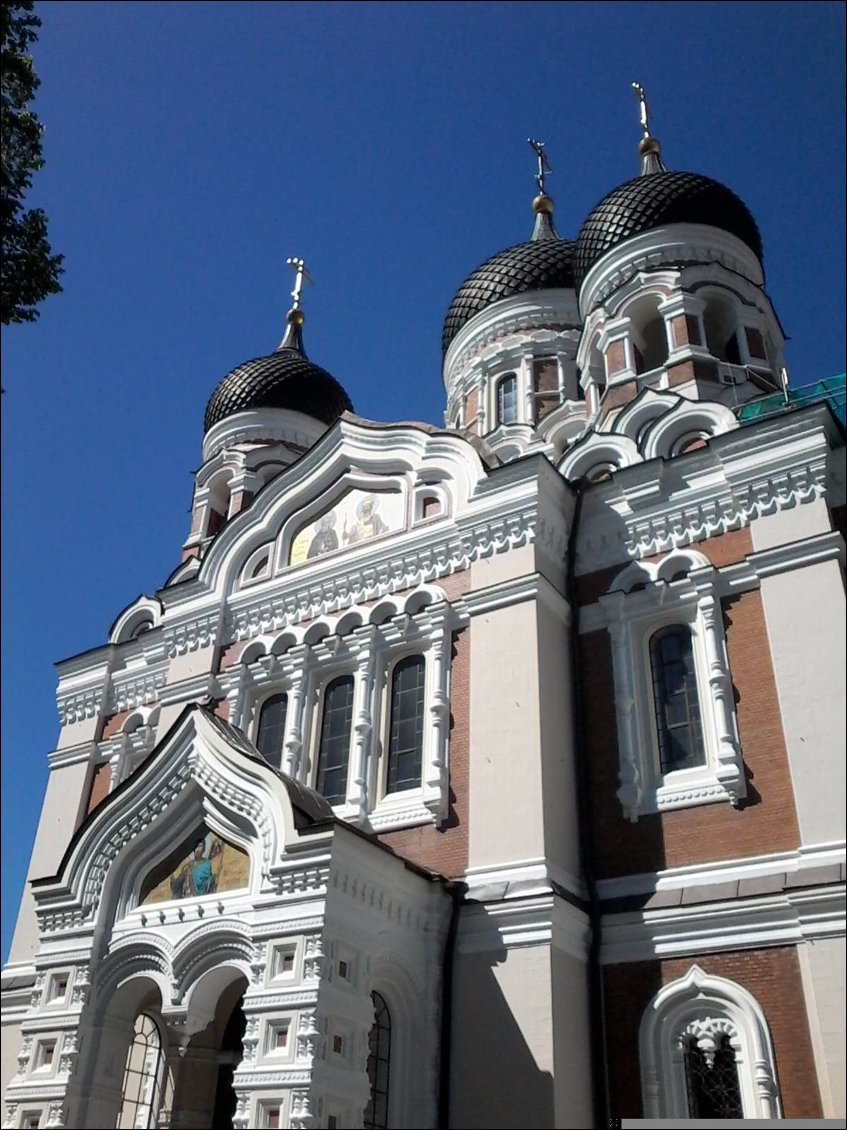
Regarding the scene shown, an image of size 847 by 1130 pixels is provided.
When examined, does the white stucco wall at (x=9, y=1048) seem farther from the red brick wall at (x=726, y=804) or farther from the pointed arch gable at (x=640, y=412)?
the pointed arch gable at (x=640, y=412)

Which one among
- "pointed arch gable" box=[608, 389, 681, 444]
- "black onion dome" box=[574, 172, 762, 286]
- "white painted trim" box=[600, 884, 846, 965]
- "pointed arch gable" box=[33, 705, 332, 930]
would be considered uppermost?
"black onion dome" box=[574, 172, 762, 286]

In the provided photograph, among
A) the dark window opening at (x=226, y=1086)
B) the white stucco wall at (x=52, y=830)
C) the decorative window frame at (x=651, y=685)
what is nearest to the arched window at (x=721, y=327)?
the decorative window frame at (x=651, y=685)

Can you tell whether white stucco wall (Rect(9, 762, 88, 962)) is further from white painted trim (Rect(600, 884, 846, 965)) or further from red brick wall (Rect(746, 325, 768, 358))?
red brick wall (Rect(746, 325, 768, 358))

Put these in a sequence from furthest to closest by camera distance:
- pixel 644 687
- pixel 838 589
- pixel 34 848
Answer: pixel 34 848 < pixel 644 687 < pixel 838 589

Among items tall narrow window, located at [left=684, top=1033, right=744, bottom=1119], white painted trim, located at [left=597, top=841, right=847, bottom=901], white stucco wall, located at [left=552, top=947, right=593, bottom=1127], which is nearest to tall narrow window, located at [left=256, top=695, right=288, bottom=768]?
white painted trim, located at [left=597, top=841, right=847, bottom=901]

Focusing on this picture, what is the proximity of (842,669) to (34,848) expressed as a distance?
31.3ft

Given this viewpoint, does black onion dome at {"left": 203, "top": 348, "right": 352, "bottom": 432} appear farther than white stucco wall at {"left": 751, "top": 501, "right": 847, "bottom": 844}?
Yes

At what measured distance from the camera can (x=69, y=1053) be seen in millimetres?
8555

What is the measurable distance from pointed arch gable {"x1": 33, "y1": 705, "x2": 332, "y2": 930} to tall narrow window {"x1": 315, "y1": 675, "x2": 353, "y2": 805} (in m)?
1.55

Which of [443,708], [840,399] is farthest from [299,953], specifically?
[840,399]

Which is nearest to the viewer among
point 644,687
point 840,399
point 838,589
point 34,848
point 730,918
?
point 730,918

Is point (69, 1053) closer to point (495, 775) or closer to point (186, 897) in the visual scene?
point (186, 897)

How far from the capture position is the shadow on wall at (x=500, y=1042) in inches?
310

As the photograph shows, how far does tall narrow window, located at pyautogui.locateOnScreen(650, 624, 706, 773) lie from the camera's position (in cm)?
938
